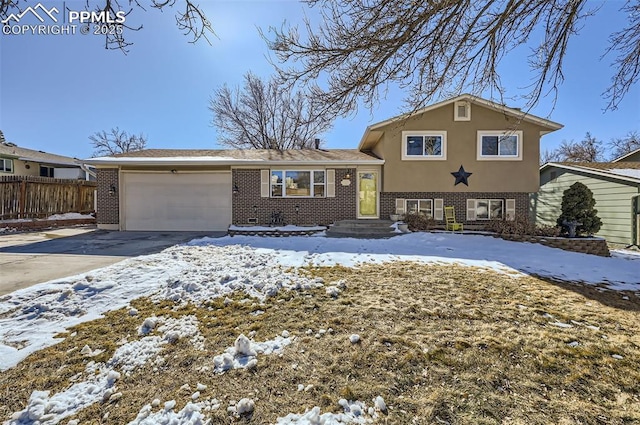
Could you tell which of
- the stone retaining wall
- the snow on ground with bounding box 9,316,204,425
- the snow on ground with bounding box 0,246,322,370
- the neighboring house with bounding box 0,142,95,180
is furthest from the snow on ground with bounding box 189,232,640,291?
the neighboring house with bounding box 0,142,95,180

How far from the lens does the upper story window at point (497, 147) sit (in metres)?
12.0

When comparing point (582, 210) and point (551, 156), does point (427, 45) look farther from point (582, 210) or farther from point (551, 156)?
point (551, 156)

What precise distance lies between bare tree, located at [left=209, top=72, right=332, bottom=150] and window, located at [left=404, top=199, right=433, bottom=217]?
1202 centimetres

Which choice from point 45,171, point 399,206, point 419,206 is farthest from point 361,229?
point 45,171

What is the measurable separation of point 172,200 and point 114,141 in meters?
25.5

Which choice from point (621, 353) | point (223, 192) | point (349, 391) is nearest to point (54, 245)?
point (223, 192)

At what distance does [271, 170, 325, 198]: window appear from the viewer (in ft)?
41.1

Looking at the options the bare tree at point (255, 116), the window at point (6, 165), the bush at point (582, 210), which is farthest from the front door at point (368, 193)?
the window at point (6, 165)

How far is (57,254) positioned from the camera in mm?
6898

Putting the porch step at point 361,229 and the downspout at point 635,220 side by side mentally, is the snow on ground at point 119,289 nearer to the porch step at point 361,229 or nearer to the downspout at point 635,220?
the porch step at point 361,229

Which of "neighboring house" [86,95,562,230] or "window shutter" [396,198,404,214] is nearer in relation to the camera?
"neighboring house" [86,95,562,230]

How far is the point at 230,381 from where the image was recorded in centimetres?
238

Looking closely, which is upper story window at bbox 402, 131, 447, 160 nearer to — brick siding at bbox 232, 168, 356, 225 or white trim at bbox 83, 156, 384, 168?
white trim at bbox 83, 156, 384, 168

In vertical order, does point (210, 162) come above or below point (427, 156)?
below
